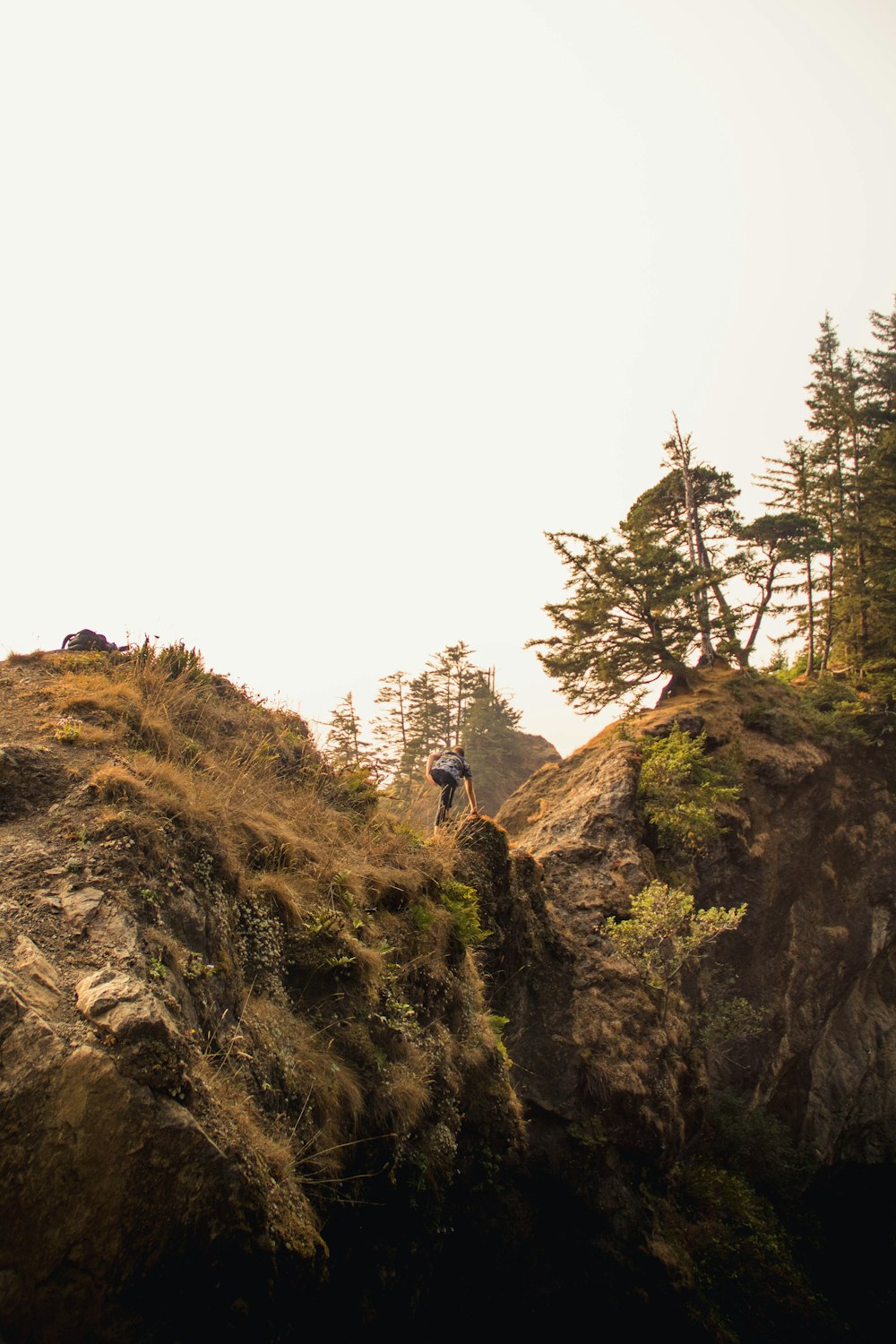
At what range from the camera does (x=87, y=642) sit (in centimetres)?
881

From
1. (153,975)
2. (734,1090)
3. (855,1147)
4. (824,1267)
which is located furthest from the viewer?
(855,1147)

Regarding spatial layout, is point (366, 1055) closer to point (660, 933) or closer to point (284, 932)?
point (284, 932)

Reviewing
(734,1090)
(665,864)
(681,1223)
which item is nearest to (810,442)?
(665,864)

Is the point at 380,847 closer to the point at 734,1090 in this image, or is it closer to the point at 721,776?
the point at 721,776

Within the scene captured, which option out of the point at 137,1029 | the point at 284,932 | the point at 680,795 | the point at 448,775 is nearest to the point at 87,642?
the point at 284,932

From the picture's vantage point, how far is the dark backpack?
8672 mm

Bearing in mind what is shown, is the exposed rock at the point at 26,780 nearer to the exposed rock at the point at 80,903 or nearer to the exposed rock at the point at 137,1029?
the exposed rock at the point at 80,903

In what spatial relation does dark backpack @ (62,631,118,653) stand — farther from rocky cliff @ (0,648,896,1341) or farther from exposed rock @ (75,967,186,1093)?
exposed rock @ (75,967,186,1093)

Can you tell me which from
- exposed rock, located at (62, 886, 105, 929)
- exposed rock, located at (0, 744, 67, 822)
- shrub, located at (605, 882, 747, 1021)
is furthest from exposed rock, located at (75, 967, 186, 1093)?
shrub, located at (605, 882, 747, 1021)

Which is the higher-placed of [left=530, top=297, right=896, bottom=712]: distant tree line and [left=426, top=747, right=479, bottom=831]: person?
[left=530, top=297, right=896, bottom=712]: distant tree line

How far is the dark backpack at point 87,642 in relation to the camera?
8672mm

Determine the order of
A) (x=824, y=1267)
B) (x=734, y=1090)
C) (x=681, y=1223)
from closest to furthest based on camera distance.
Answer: (x=681, y=1223)
(x=824, y=1267)
(x=734, y=1090)

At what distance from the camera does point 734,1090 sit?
1645 centimetres

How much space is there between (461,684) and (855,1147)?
91.9 ft
